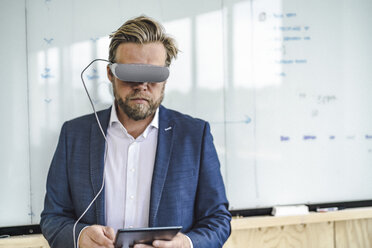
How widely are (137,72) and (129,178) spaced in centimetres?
38

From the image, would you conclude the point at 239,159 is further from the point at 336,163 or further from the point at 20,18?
the point at 20,18

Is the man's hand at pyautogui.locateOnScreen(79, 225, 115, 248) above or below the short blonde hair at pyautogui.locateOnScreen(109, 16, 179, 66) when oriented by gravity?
below

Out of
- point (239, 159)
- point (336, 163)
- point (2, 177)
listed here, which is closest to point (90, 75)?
point (2, 177)

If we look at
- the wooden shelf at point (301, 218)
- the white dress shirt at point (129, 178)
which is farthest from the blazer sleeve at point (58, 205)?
the wooden shelf at point (301, 218)

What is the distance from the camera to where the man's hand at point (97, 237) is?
124cm

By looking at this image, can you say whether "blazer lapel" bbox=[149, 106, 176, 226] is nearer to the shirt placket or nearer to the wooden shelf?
the shirt placket

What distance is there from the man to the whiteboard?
0.25 meters

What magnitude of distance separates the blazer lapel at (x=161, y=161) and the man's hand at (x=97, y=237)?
167 millimetres

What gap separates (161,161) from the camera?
140cm

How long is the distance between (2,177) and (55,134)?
0.27 m

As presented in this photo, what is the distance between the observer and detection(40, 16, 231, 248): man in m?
1.39

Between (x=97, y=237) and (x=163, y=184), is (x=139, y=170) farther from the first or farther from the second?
(x=97, y=237)

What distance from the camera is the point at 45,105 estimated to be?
1.64 metres

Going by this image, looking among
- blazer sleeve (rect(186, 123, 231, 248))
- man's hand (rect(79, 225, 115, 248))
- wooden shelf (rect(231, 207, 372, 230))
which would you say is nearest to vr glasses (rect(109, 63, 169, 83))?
blazer sleeve (rect(186, 123, 231, 248))
